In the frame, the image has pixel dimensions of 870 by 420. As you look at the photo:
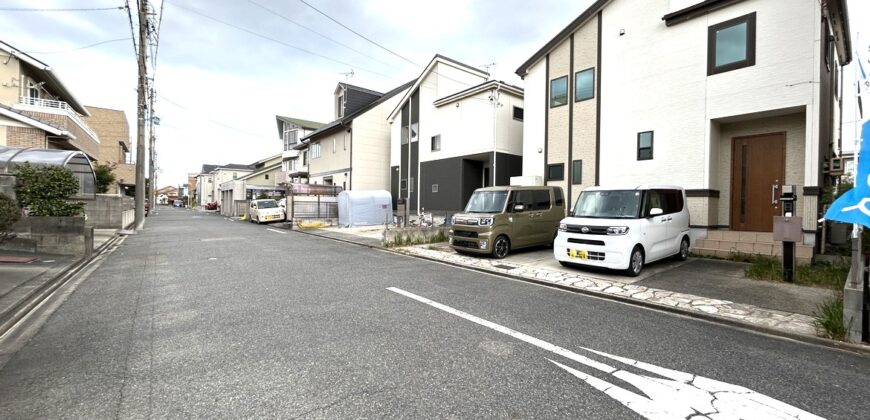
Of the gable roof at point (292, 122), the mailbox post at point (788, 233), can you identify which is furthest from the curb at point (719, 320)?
the gable roof at point (292, 122)

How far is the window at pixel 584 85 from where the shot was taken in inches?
493

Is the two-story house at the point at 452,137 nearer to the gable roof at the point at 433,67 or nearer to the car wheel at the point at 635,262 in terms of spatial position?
the gable roof at the point at 433,67

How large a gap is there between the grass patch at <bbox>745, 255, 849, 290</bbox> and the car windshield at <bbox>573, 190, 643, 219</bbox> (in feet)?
7.75

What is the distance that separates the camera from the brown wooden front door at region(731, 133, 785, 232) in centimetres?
941

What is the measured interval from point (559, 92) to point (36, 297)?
14.3 metres

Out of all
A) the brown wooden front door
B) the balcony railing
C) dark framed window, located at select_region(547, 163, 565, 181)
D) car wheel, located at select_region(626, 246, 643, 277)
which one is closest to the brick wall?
the balcony railing

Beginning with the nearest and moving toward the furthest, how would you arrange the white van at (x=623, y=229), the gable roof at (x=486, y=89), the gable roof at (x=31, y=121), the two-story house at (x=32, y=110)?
1. the white van at (x=623, y=229)
2. the gable roof at (x=31, y=121)
3. the gable roof at (x=486, y=89)
4. the two-story house at (x=32, y=110)

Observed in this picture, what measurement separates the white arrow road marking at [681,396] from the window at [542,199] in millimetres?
7646

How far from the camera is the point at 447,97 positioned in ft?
59.4

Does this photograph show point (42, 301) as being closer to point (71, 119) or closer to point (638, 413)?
point (638, 413)

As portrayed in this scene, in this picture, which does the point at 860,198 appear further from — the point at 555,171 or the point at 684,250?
the point at 555,171

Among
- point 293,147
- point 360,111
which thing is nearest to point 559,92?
point 360,111

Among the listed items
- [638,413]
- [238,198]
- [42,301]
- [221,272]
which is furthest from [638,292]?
[238,198]

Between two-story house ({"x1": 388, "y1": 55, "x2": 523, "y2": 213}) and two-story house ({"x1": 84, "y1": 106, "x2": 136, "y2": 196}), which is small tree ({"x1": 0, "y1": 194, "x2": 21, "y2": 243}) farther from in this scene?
two-story house ({"x1": 84, "y1": 106, "x2": 136, "y2": 196})
